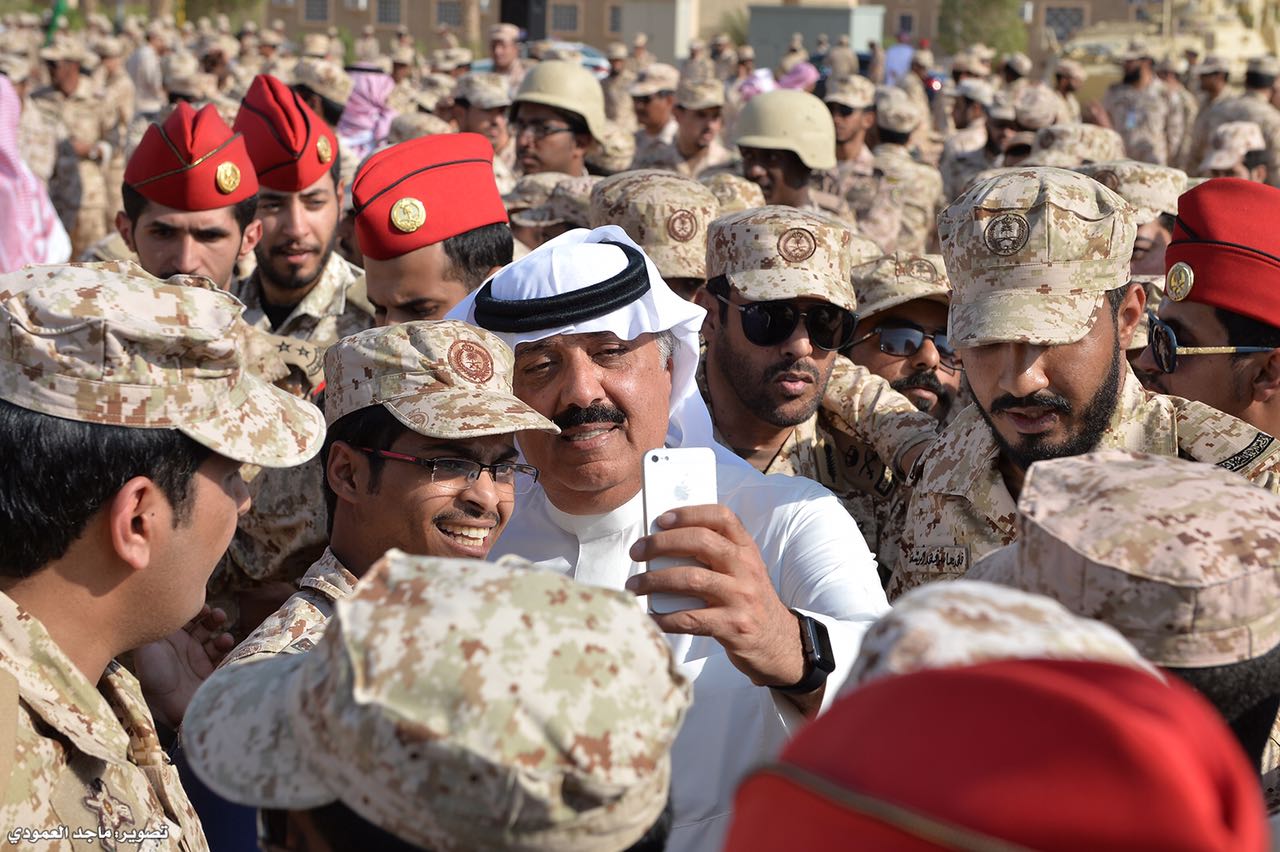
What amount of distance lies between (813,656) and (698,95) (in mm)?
8980

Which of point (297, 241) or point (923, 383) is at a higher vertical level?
A: point (297, 241)

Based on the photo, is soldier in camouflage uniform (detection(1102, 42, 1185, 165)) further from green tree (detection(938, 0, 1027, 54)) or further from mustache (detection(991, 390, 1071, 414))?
green tree (detection(938, 0, 1027, 54))

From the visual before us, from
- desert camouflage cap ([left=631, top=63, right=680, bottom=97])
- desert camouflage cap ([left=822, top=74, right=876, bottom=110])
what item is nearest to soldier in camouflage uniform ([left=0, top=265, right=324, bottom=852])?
desert camouflage cap ([left=822, top=74, right=876, bottom=110])

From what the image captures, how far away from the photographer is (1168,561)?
1856 mm

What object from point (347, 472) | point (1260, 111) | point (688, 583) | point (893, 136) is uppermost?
point (688, 583)

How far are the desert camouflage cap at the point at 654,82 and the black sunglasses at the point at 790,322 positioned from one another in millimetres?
8951

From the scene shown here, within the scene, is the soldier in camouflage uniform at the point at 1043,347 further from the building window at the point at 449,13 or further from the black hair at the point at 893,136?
the building window at the point at 449,13

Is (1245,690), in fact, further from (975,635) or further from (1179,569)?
(975,635)

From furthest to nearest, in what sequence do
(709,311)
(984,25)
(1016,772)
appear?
(984,25), (709,311), (1016,772)

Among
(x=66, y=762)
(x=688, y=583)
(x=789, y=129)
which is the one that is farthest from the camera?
(x=789, y=129)

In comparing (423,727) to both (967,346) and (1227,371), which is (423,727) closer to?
(967,346)

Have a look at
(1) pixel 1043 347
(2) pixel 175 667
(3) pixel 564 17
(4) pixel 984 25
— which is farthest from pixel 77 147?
(3) pixel 564 17

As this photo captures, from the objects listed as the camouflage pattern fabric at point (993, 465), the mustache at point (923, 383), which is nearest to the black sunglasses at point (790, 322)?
the mustache at point (923, 383)

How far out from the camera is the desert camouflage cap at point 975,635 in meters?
1.49
